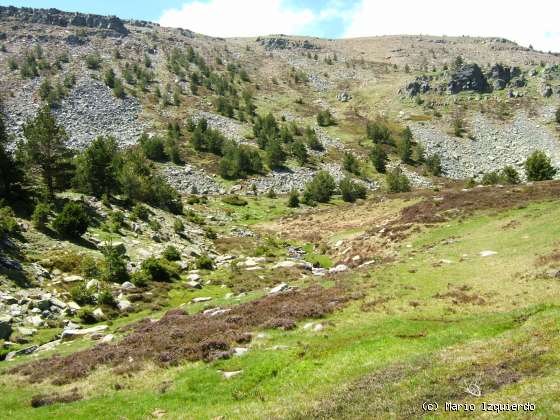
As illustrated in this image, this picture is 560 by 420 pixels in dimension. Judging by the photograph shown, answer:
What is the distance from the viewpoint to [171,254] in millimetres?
47750

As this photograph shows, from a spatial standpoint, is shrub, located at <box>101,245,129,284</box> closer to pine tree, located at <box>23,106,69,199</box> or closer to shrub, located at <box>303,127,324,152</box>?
pine tree, located at <box>23,106,69,199</box>

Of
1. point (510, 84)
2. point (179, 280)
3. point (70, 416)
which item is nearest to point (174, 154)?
point (179, 280)

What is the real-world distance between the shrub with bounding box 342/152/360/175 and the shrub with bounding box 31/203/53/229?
7828 cm

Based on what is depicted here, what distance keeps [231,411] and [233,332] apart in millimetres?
8837

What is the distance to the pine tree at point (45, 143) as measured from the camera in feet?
167

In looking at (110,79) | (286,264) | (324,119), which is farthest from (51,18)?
(286,264)

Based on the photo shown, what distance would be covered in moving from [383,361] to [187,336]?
38.2 feet

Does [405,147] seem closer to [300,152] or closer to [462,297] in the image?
[300,152]

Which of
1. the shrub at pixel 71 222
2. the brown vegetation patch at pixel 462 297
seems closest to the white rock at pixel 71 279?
the shrub at pixel 71 222

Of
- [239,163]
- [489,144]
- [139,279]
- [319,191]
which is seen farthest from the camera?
[489,144]

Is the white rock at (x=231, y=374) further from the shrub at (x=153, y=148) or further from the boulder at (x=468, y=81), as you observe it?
the boulder at (x=468, y=81)

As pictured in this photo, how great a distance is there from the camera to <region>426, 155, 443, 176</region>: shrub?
4446 inches

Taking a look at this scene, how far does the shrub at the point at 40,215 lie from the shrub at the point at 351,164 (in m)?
78.3

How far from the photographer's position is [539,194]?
49906 millimetres
